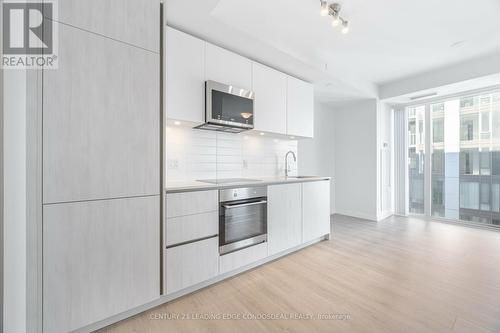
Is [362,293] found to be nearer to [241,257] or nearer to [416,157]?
[241,257]

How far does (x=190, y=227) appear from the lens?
1924 millimetres

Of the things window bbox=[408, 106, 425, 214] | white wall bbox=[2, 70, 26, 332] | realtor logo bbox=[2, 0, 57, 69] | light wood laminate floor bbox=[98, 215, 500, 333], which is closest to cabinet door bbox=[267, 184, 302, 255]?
light wood laminate floor bbox=[98, 215, 500, 333]

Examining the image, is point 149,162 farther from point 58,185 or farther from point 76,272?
point 76,272

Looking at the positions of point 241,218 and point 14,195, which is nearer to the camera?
point 14,195

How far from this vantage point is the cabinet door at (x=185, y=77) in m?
2.09

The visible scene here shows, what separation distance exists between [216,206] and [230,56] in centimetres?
168

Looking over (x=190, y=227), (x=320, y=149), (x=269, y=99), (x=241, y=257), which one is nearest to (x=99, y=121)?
(x=190, y=227)

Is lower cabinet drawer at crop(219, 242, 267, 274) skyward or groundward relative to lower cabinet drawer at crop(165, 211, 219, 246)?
groundward

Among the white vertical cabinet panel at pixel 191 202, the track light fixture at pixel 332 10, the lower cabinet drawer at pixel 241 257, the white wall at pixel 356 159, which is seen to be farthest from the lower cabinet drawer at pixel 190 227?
the white wall at pixel 356 159

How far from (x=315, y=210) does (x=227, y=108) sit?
1.86 meters

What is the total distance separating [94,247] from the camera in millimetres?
1473

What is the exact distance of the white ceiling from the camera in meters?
2.17

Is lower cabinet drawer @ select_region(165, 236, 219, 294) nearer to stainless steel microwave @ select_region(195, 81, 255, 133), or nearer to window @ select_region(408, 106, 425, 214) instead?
stainless steel microwave @ select_region(195, 81, 255, 133)

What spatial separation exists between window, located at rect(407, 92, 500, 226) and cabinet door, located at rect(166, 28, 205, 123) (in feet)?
15.6
